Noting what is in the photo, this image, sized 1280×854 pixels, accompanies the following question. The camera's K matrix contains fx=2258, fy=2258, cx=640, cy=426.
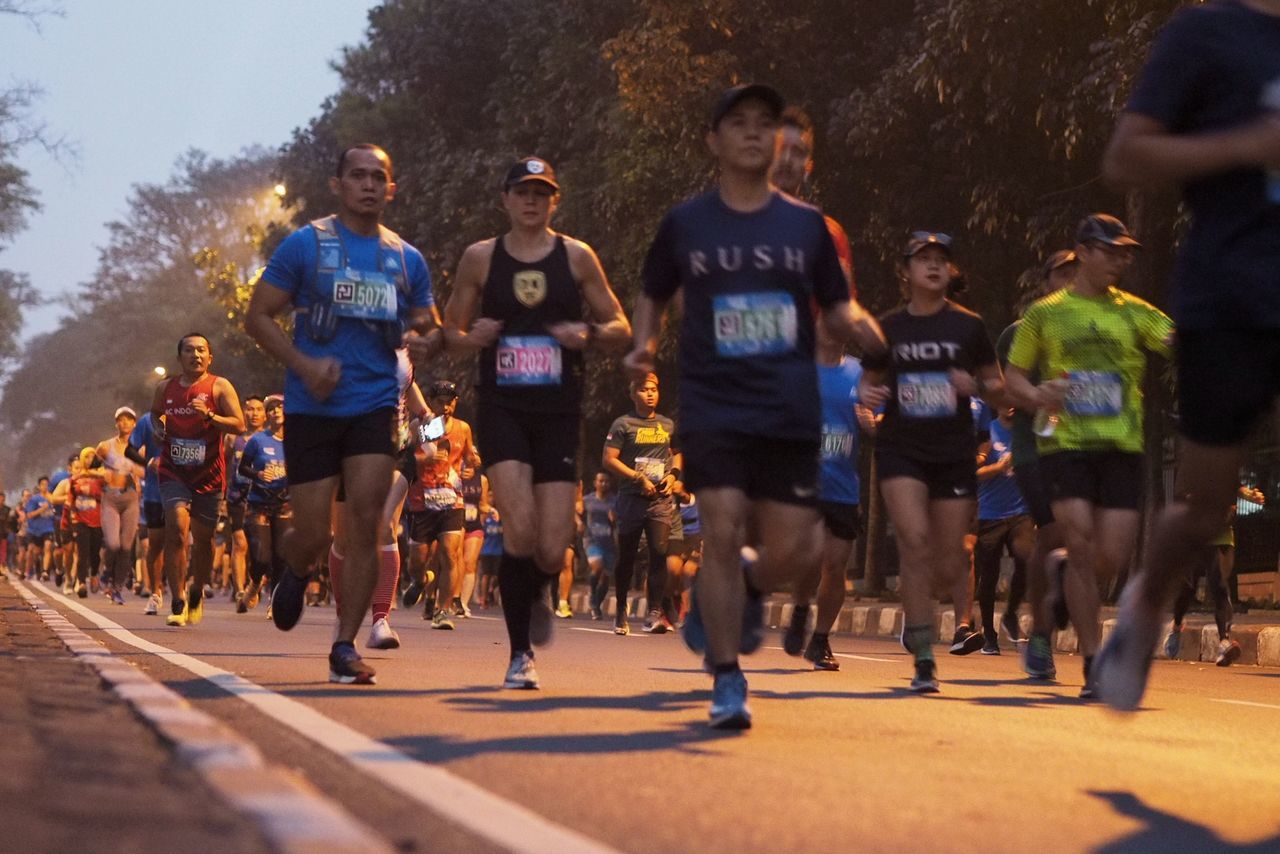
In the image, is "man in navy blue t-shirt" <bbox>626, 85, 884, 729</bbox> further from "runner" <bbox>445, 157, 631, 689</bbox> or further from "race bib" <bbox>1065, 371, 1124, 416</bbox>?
"race bib" <bbox>1065, 371, 1124, 416</bbox>

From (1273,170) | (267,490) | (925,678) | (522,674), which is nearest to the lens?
(1273,170)

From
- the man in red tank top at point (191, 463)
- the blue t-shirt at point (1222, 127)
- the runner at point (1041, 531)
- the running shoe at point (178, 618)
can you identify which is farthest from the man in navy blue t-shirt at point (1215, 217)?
the running shoe at point (178, 618)

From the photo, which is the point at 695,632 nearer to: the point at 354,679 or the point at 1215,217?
the point at 354,679

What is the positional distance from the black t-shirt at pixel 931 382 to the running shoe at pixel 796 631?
135 centimetres

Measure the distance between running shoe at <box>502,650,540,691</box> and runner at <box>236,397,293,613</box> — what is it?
1086 centimetres

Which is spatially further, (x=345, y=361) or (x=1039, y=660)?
(x=1039, y=660)

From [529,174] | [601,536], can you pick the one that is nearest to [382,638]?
[529,174]

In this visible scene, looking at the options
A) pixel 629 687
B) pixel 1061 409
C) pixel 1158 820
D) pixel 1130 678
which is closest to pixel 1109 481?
pixel 1061 409

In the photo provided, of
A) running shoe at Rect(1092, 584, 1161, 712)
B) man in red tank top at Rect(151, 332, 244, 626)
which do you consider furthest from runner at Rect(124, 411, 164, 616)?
running shoe at Rect(1092, 584, 1161, 712)

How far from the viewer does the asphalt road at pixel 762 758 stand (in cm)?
475

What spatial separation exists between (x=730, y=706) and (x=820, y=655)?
14.7 feet

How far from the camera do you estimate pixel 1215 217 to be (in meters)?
5.45

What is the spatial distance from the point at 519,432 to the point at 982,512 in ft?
23.3

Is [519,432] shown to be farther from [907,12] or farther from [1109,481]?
[907,12]
